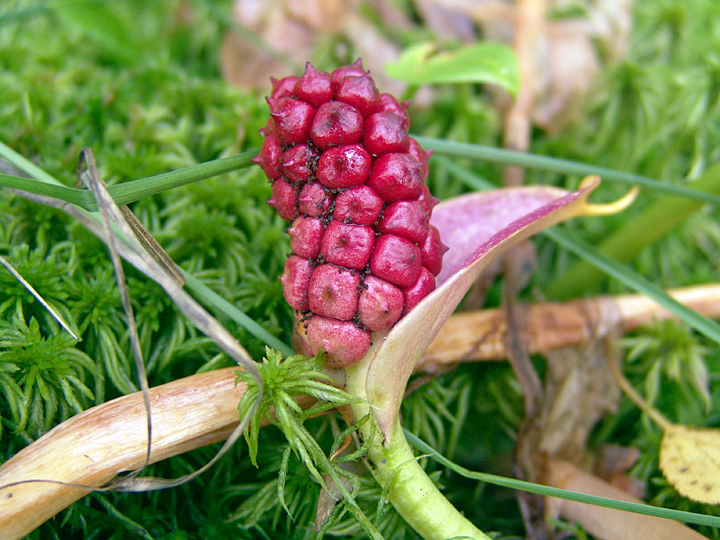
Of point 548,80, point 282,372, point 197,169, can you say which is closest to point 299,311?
point 282,372

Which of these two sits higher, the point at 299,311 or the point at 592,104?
the point at 592,104

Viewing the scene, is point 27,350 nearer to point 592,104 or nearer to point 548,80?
point 548,80

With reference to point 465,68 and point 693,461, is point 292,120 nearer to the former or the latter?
point 465,68

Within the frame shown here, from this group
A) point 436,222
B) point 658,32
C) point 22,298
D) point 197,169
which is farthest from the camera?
point 658,32

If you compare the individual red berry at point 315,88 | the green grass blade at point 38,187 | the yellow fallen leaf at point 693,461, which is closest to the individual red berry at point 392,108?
the individual red berry at point 315,88

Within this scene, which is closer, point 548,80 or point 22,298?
point 22,298

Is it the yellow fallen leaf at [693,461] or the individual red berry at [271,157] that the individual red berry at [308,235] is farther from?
the yellow fallen leaf at [693,461]

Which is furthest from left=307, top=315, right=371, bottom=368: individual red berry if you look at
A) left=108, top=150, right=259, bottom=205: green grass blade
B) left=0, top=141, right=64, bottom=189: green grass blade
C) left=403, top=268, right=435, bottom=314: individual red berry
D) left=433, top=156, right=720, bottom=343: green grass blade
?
left=433, top=156, right=720, bottom=343: green grass blade

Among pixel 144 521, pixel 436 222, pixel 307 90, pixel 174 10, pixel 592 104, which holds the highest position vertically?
pixel 174 10
